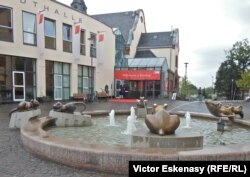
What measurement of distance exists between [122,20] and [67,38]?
22333 mm

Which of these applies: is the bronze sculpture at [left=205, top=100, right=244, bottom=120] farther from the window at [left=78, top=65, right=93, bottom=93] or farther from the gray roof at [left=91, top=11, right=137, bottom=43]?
the gray roof at [left=91, top=11, right=137, bottom=43]

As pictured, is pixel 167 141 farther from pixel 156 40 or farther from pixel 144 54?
pixel 156 40

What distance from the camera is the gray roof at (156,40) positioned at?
4625 centimetres

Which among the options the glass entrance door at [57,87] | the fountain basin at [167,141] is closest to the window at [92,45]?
the glass entrance door at [57,87]

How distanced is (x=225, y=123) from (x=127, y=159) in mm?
6233

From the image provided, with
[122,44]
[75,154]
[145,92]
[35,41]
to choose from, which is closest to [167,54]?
[122,44]

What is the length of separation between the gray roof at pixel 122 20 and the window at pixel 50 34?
1987 centimetres

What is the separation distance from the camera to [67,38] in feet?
Answer: 84.2

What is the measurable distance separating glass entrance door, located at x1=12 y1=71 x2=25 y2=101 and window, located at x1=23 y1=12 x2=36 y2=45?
249 cm

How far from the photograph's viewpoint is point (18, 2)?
20.2m

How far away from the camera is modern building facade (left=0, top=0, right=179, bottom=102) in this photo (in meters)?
20.0

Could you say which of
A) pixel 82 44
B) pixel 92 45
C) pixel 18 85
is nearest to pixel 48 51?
pixel 18 85

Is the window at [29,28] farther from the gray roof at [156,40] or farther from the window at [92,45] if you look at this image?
the gray roof at [156,40]

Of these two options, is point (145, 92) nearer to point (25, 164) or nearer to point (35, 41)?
point (35, 41)
